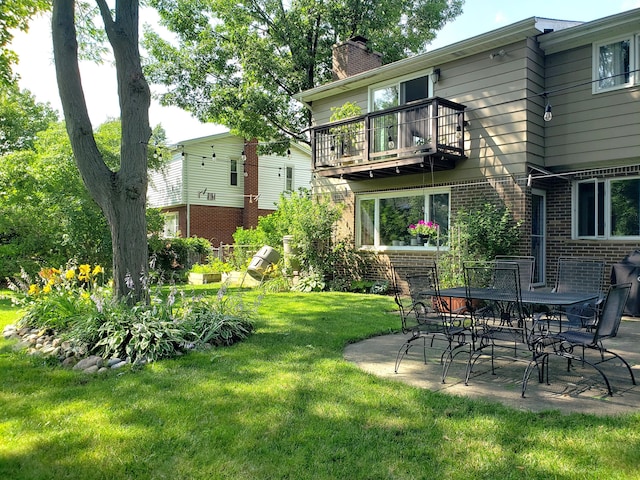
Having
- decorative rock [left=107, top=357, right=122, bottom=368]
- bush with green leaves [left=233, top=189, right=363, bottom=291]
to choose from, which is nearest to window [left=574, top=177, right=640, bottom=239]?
bush with green leaves [left=233, top=189, right=363, bottom=291]

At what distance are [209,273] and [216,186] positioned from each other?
7859 mm

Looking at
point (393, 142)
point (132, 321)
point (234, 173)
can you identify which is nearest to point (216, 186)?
point (234, 173)

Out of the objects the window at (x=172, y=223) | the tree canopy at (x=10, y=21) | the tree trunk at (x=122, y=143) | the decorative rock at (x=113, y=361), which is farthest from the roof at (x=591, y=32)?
the window at (x=172, y=223)

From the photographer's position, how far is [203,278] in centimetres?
1625

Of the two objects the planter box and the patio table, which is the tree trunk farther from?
the planter box

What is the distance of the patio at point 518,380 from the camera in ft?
13.3

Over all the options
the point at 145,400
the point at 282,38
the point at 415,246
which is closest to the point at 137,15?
the point at 145,400

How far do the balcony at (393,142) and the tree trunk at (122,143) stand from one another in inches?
241

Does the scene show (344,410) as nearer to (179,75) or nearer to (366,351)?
(366,351)

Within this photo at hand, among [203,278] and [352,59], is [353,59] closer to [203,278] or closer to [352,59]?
[352,59]

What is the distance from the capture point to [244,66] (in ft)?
57.3

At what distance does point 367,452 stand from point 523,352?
11.7 feet

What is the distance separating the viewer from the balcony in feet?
35.0

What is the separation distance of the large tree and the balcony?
5.52m
